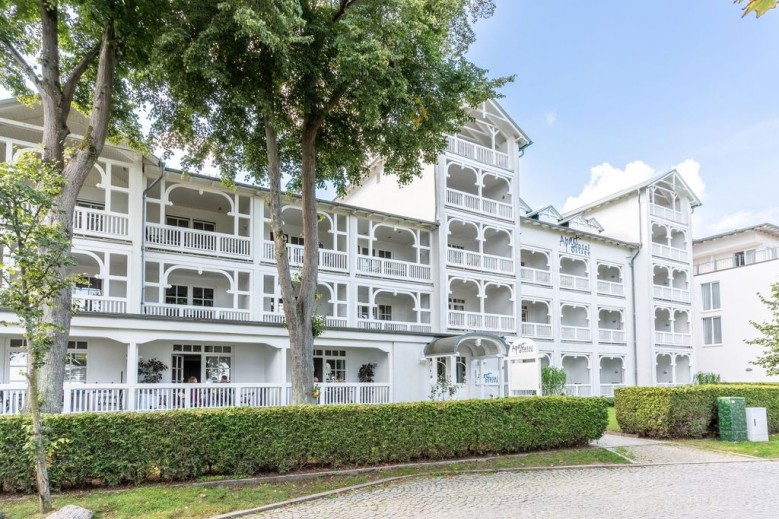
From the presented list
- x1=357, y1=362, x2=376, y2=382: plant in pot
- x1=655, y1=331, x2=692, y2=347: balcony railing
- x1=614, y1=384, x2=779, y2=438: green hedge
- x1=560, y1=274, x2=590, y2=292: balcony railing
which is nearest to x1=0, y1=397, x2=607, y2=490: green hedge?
x1=614, y1=384, x2=779, y2=438: green hedge

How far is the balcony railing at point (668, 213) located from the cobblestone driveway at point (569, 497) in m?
25.8

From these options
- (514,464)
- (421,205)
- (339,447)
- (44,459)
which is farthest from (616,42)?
(421,205)

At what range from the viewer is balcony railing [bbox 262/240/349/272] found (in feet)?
71.8

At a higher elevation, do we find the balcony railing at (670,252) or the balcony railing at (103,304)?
the balcony railing at (670,252)

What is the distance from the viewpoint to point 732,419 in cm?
1619

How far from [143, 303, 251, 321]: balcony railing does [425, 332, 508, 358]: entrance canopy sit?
298 inches

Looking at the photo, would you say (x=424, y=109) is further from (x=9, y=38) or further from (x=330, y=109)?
(x=9, y=38)

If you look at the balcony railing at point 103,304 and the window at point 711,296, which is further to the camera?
the window at point 711,296

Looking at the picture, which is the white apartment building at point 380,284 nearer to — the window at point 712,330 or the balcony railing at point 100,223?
the balcony railing at point 100,223

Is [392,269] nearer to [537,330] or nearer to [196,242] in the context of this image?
[196,242]

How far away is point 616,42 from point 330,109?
7010 mm

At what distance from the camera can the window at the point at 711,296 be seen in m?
38.8

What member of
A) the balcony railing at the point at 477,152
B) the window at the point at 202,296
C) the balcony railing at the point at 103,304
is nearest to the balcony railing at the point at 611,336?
the balcony railing at the point at 477,152

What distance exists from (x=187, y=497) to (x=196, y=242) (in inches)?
514
